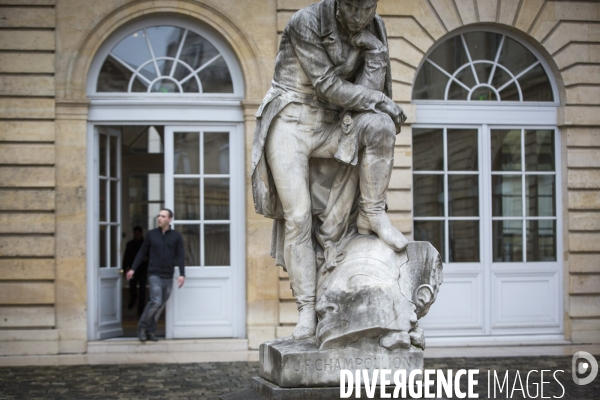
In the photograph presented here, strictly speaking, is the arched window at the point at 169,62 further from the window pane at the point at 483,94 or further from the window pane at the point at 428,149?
the window pane at the point at 483,94

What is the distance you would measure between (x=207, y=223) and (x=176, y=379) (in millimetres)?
2989

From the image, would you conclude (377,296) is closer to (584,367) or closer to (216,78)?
(584,367)

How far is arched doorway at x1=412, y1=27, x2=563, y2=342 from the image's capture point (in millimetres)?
11539

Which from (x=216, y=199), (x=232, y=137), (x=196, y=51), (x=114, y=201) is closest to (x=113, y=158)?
(x=114, y=201)

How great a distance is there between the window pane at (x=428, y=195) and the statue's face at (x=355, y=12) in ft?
22.0

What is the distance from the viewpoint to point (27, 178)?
10727mm

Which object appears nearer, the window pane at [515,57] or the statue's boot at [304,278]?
the statue's boot at [304,278]

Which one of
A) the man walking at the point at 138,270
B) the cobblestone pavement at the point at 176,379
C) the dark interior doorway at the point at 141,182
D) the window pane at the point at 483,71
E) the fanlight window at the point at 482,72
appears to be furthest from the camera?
the dark interior doorway at the point at 141,182

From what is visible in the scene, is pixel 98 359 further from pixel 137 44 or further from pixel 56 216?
pixel 137 44

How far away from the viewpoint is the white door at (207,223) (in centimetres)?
1120

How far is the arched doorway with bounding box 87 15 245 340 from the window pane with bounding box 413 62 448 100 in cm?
215

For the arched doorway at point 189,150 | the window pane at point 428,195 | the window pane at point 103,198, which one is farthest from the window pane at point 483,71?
the window pane at point 103,198

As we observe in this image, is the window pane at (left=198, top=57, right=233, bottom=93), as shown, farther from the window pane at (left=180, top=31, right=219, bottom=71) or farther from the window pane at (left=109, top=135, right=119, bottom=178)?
the window pane at (left=109, top=135, right=119, bottom=178)

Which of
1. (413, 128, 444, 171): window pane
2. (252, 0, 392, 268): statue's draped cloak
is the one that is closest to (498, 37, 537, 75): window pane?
(413, 128, 444, 171): window pane
